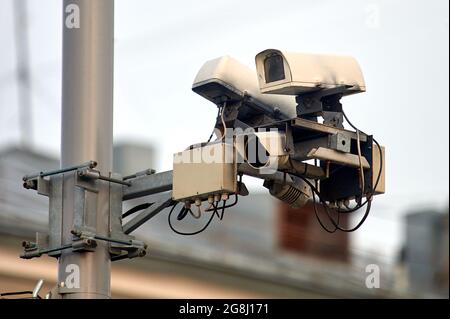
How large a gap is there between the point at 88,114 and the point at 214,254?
22155mm

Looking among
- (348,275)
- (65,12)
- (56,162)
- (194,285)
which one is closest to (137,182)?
(65,12)

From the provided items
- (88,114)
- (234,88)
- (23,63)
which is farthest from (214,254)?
(234,88)

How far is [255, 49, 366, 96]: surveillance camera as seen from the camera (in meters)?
11.1

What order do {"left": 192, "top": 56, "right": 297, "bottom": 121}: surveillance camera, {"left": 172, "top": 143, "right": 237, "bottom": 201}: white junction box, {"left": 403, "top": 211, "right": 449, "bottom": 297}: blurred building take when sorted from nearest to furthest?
{"left": 172, "top": 143, "right": 237, "bottom": 201}: white junction box < {"left": 192, "top": 56, "right": 297, "bottom": 121}: surveillance camera < {"left": 403, "top": 211, "right": 449, "bottom": 297}: blurred building

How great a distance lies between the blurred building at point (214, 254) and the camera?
90.3 feet

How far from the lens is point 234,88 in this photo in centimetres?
1135

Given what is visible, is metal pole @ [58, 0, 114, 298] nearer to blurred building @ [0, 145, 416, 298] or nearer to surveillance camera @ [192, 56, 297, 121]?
surveillance camera @ [192, 56, 297, 121]

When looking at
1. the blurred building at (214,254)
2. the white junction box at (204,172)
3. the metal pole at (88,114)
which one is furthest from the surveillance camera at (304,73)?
the blurred building at (214,254)

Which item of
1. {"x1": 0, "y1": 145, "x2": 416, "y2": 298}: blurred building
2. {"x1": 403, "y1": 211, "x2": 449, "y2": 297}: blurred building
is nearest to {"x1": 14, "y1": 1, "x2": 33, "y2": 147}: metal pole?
{"x1": 0, "y1": 145, "x2": 416, "y2": 298}: blurred building

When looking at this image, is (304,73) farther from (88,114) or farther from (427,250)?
(427,250)

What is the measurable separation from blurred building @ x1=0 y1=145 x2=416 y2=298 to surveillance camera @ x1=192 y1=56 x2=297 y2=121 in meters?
13.9

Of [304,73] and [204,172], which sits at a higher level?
[304,73]
